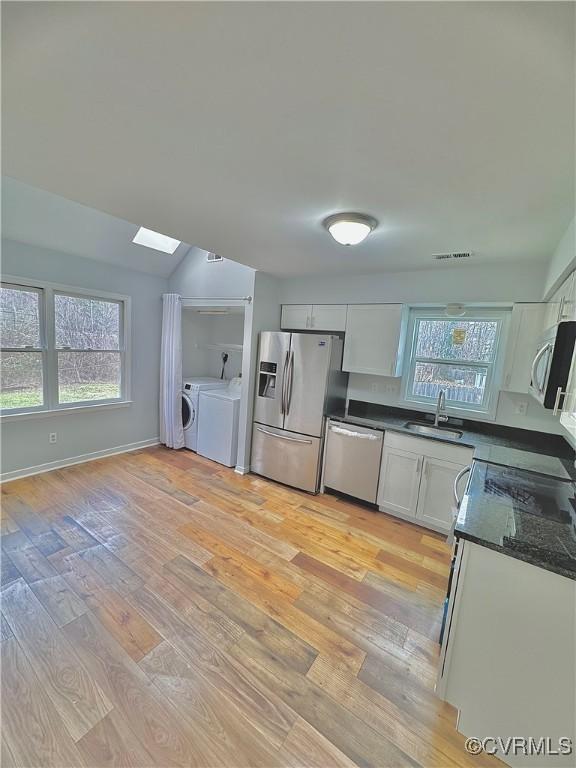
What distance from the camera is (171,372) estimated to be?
4266 millimetres

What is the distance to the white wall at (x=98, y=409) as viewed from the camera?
10.4 feet

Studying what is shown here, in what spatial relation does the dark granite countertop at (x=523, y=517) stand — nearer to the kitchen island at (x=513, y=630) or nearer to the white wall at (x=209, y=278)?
the kitchen island at (x=513, y=630)

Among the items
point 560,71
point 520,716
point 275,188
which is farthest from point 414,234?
point 520,716

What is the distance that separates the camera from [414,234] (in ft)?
6.93

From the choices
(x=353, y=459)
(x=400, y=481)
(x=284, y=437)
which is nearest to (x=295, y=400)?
(x=284, y=437)

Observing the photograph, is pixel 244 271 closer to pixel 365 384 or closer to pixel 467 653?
pixel 365 384

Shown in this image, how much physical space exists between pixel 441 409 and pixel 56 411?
4259mm

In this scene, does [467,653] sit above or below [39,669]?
above

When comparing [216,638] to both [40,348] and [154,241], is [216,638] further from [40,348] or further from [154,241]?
[154,241]

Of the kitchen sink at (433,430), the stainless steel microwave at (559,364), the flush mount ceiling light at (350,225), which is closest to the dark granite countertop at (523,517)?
the stainless steel microwave at (559,364)

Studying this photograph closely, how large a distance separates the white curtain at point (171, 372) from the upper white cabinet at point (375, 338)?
2.39m

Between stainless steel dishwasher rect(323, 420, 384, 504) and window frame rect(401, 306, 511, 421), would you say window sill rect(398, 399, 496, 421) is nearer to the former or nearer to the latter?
window frame rect(401, 306, 511, 421)

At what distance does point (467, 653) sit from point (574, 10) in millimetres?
2159

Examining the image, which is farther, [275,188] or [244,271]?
[244,271]
